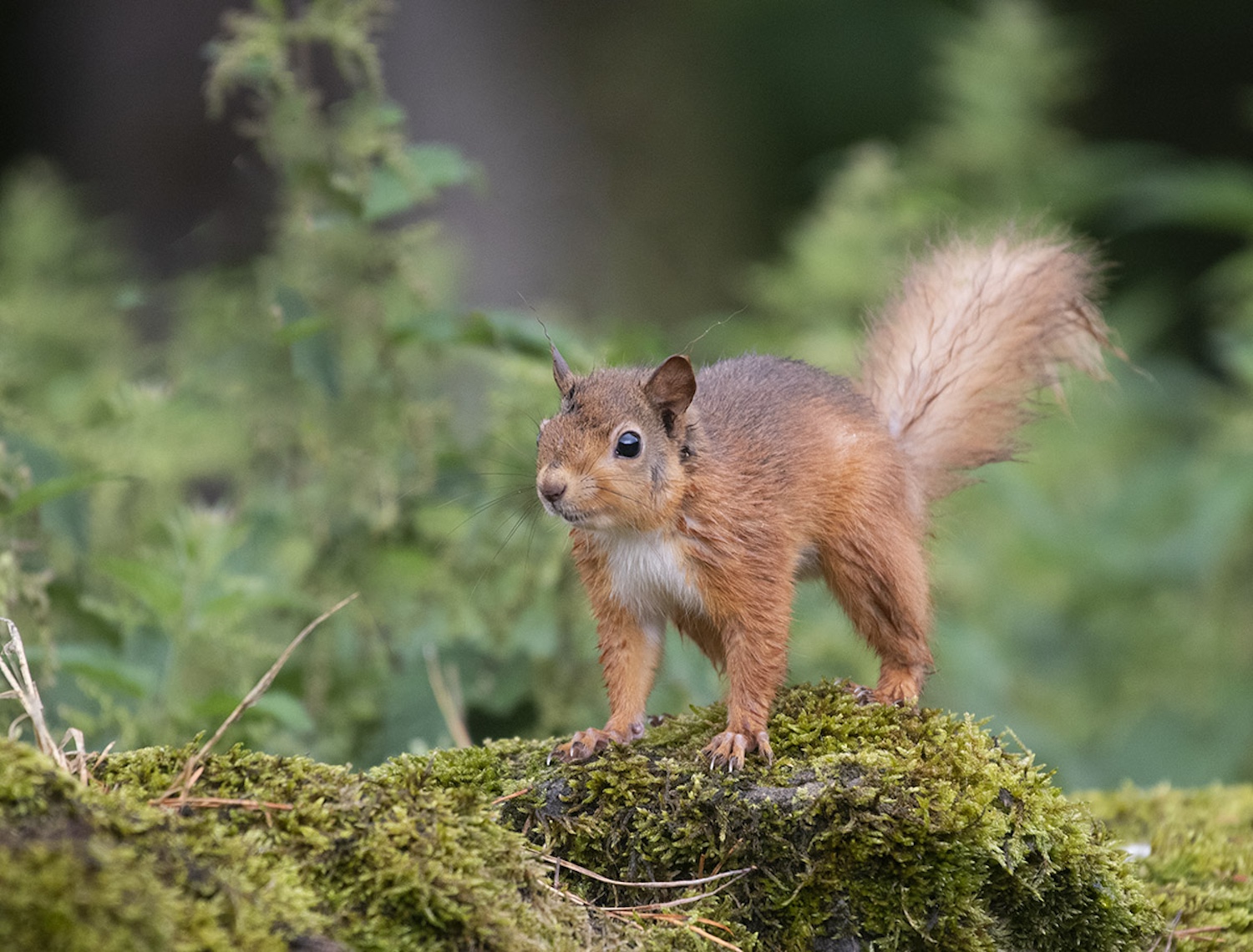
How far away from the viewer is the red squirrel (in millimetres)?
2740

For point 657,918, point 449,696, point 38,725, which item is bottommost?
point 38,725

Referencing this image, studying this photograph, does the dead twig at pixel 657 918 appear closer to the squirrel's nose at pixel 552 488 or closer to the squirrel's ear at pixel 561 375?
the squirrel's nose at pixel 552 488

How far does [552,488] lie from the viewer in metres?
2.68

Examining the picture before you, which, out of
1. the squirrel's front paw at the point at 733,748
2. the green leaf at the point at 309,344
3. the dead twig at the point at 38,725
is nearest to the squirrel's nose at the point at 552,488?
the squirrel's front paw at the point at 733,748

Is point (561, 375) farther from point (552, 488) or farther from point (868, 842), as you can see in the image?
point (868, 842)

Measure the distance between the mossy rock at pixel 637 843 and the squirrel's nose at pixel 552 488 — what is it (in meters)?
0.52

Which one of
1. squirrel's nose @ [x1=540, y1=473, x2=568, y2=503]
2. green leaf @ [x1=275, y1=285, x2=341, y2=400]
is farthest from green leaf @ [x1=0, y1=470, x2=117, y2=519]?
squirrel's nose @ [x1=540, y1=473, x2=568, y2=503]

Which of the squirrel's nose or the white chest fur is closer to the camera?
the squirrel's nose

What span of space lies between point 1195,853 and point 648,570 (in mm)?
1483

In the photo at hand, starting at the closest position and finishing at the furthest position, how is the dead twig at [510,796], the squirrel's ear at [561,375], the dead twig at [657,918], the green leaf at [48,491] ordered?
the dead twig at [657,918], the dead twig at [510,796], the squirrel's ear at [561,375], the green leaf at [48,491]

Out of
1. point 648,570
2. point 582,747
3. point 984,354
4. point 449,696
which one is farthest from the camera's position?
point 449,696

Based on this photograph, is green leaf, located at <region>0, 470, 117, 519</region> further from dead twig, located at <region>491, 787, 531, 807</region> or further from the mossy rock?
dead twig, located at <region>491, 787, 531, 807</region>

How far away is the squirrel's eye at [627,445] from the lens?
2.74 m

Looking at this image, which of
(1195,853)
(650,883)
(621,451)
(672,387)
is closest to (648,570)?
(621,451)
